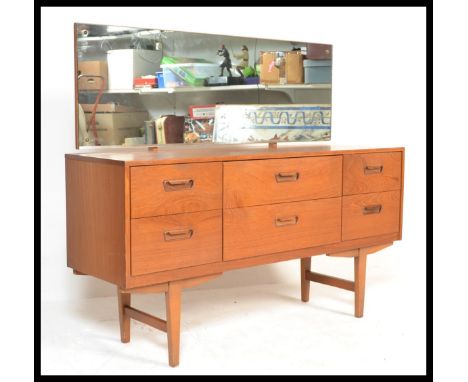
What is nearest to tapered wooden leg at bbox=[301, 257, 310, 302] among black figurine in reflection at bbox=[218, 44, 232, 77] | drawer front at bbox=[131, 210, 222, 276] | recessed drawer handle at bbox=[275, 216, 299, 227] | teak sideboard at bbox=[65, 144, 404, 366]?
teak sideboard at bbox=[65, 144, 404, 366]

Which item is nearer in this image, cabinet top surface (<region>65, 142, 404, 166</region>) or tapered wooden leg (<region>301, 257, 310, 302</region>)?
cabinet top surface (<region>65, 142, 404, 166</region>)

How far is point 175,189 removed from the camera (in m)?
3.09

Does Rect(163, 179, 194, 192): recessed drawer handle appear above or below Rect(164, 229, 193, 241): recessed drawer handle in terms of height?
above

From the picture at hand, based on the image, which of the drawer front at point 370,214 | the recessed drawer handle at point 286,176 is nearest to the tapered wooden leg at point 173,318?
the recessed drawer handle at point 286,176

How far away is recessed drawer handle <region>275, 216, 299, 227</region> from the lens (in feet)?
11.3

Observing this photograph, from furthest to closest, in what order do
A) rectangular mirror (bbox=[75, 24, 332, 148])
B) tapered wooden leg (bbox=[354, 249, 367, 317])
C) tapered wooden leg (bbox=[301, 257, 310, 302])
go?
1. tapered wooden leg (bbox=[301, 257, 310, 302])
2. tapered wooden leg (bbox=[354, 249, 367, 317])
3. rectangular mirror (bbox=[75, 24, 332, 148])

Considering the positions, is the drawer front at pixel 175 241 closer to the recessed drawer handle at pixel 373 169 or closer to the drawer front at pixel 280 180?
the drawer front at pixel 280 180

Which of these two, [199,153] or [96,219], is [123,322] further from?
[199,153]

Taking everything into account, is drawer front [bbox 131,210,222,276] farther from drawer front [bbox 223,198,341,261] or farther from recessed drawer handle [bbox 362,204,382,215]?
recessed drawer handle [bbox 362,204,382,215]

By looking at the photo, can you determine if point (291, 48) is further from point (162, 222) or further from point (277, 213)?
point (162, 222)

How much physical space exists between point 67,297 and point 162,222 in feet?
4.16

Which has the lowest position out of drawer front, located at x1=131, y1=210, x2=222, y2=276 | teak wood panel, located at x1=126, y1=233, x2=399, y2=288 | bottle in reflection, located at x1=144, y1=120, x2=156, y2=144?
teak wood panel, located at x1=126, y1=233, x2=399, y2=288

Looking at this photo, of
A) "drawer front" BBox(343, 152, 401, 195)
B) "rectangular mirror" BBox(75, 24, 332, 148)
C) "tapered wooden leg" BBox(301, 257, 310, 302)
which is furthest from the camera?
"tapered wooden leg" BBox(301, 257, 310, 302)

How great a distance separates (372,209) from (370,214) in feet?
0.10
